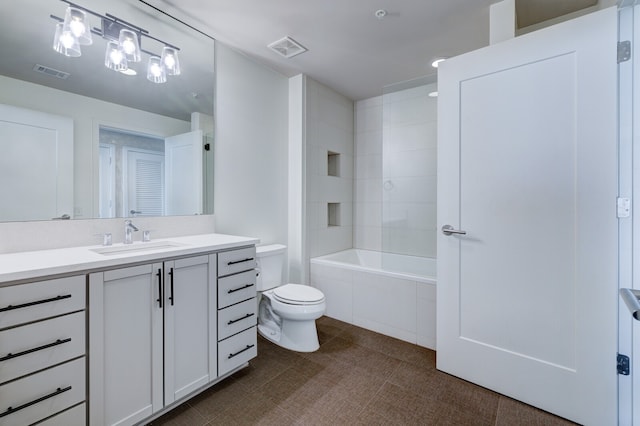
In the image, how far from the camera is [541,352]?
1.64 meters

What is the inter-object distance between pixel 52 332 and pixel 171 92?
5.49 ft

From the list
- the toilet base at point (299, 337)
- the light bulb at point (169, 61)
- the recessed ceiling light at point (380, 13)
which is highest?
the recessed ceiling light at point (380, 13)

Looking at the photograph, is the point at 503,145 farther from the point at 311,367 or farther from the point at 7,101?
the point at 7,101

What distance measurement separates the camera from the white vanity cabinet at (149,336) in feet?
4.25

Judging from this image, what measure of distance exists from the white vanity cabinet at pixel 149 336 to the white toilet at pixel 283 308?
0.67 m

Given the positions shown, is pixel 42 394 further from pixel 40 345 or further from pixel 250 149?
pixel 250 149

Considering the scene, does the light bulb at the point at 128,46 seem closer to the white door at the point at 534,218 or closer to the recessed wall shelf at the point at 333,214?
the white door at the point at 534,218

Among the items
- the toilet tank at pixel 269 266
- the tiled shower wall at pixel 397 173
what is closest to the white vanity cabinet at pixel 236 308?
the toilet tank at pixel 269 266

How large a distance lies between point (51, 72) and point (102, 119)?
0.31 metres

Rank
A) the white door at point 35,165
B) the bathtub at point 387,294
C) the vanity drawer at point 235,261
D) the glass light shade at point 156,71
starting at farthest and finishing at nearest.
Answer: the bathtub at point 387,294 → the glass light shade at point 156,71 → the vanity drawer at point 235,261 → the white door at point 35,165

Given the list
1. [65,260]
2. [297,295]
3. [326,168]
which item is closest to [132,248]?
[65,260]

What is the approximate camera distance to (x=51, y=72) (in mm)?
1588

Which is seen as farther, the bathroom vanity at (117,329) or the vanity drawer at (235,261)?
the vanity drawer at (235,261)

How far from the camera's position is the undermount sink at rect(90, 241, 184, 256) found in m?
1.60
